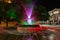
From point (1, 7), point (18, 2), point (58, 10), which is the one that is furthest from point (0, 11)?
point (58, 10)

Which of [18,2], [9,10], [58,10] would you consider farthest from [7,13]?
[58,10]

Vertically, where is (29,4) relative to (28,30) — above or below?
above

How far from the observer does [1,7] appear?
143 ft

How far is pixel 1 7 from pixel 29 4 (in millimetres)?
14039

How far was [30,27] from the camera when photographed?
938 inches

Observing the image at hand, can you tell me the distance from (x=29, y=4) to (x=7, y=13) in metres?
12.8

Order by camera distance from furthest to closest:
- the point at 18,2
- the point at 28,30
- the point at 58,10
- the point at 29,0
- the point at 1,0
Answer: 1. the point at 58,10
2. the point at 1,0
3. the point at 18,2
4. the point at 29,0
5. the point at 28,30

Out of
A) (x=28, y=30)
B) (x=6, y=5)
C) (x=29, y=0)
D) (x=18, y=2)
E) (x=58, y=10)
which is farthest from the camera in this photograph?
(x=58, y=10)

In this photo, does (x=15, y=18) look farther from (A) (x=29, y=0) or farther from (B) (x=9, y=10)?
(A) (x=29, y=0)

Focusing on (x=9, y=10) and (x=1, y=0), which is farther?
(x=1, y=0)

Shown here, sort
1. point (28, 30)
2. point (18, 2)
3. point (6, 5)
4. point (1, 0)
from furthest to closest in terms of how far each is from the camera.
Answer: point (1, 0)
point (6, 5)
point (18, 2)
point (28, 30)

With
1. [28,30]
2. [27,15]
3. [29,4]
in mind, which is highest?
[29,4]

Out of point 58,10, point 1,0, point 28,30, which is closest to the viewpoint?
point 28,30

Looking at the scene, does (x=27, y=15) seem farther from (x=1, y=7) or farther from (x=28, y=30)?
(x=1, y=7)
